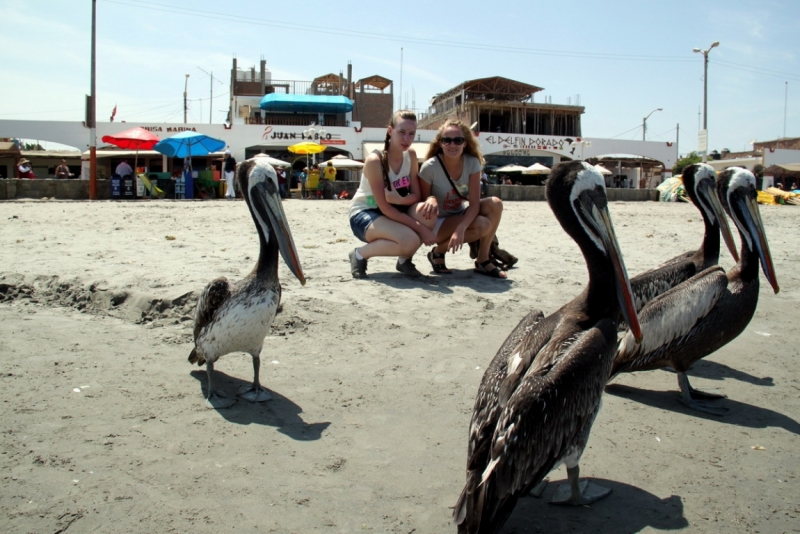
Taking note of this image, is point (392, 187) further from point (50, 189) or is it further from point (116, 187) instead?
point (50, 189)

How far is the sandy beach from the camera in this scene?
239 centimetres

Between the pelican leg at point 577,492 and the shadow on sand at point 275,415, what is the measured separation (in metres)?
1.20

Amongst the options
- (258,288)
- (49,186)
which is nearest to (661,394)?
(258,288)

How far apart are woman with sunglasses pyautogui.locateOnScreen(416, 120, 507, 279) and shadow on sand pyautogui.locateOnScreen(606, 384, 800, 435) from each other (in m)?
2.39

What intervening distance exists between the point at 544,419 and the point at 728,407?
203 centimetres

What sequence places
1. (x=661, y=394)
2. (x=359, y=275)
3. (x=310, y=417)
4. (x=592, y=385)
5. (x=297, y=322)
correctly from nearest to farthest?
(x=592, y=385)
(x=310, y=417)
(x=661, y=394)
(x=297, y=322)
(x=359, y=275)

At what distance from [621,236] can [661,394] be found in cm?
684

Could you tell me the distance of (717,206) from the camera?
4688mm

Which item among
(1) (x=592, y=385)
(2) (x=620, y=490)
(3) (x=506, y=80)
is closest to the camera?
(1) (x=592, y=385)

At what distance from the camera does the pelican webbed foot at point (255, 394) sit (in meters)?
3.40

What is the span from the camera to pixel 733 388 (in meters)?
3.98

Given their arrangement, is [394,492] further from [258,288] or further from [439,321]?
[439,321]

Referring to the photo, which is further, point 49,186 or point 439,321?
point 49,186

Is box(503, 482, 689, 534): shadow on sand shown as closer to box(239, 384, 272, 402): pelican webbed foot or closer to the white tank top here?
box(239, 384, 272, 402): pelican webbed foot
